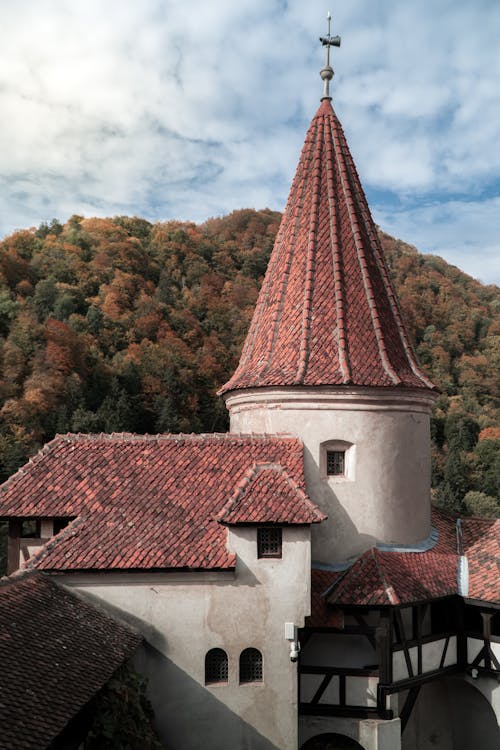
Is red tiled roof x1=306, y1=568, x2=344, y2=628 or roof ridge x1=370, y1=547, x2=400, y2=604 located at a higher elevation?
roof ridge x1=370, y1=547, x2=400, y2=604

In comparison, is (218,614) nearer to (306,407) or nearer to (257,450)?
(257,450)

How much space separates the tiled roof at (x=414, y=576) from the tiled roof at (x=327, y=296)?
360cm

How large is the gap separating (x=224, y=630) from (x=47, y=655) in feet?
12.2

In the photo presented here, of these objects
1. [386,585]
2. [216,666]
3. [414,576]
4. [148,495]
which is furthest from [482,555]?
[148,495]

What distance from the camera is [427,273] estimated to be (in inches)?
2397

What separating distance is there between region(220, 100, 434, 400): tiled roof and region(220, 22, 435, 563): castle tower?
0.03 metres

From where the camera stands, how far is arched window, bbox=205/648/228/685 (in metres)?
12.7

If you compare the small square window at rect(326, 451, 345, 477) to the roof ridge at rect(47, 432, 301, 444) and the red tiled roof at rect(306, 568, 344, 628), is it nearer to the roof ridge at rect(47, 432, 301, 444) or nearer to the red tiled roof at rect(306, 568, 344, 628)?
the roof ridge at rect(47, 432, 301, 444)

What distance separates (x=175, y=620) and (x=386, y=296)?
27.9 feet

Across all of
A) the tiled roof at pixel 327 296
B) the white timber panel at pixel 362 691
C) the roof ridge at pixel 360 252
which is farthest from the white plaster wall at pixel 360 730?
the roof ridge at pixel 360 252

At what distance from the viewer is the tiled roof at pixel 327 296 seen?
48.7 ft

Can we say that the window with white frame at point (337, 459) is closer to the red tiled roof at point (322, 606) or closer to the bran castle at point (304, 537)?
the bran castle at point (304, 537)

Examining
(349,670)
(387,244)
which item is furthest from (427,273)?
(349,670)

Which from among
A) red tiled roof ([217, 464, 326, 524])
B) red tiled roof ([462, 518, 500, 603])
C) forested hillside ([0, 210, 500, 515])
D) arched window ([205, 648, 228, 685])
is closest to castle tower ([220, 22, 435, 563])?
red tiled roof ([462, 518, 500, 603])
